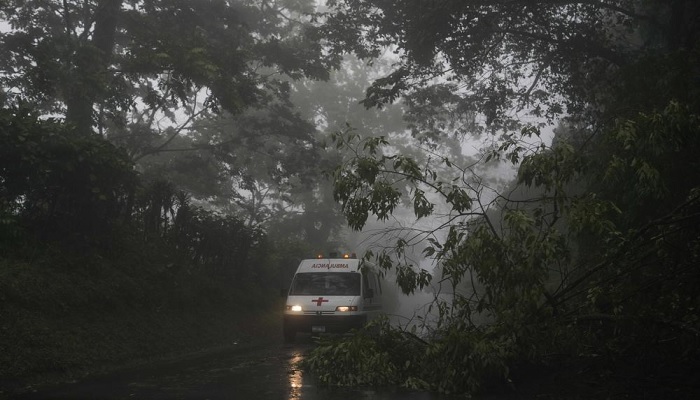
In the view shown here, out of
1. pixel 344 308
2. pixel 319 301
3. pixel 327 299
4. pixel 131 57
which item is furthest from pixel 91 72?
pixel 344 308

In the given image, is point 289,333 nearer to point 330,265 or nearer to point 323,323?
point 323,323

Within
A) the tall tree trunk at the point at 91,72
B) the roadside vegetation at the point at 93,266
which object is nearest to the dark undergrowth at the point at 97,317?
the roadside vegetation at the point at 93,266

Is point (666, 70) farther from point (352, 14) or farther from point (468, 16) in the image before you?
point (352, 14)

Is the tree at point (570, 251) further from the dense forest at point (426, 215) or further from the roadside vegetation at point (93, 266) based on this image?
the roadside vegetation at point (93, 266)

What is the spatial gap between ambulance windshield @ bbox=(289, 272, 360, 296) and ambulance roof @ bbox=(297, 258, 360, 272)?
0.40ft

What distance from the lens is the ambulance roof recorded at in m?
16.1

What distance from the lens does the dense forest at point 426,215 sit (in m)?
7.82

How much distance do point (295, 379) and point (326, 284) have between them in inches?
267

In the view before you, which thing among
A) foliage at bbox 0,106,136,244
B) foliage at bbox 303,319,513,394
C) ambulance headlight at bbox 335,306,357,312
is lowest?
foliage at bbox 303,319,513,394

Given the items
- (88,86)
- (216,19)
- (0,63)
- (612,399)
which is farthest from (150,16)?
(612,399)

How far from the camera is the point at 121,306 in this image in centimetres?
1202

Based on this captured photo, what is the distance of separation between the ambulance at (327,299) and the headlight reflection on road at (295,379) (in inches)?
99.9

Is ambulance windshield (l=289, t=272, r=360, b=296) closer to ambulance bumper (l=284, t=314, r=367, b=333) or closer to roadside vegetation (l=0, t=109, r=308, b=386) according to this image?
ambulance bumper (l=284, t=314, r=367, b=333)

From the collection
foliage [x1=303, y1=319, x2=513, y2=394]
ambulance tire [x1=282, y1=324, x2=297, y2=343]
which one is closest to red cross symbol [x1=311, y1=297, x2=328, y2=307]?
ambulance tire [x1=282, y1=324, x2=297, y2=343]
